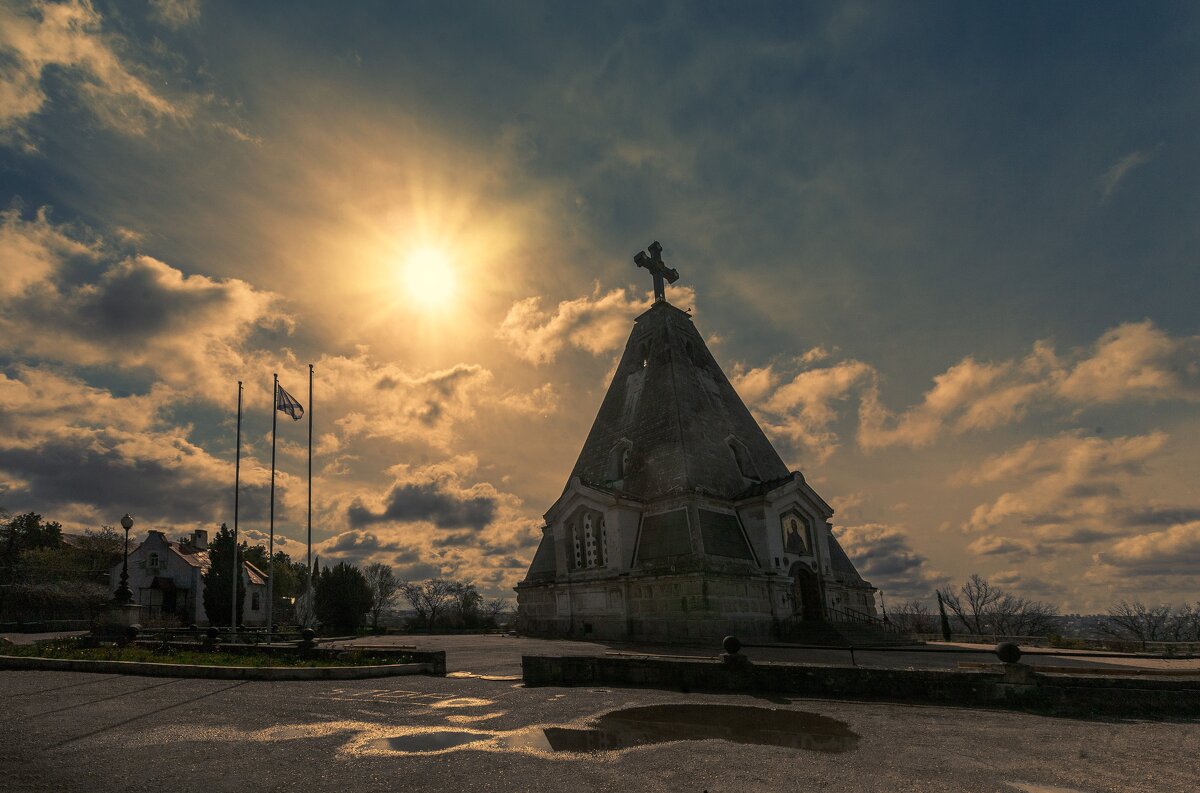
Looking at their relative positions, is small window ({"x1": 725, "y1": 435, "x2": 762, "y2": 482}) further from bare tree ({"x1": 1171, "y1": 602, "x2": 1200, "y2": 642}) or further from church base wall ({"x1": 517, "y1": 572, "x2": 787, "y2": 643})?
bare tree ({"x1": 1171, "y1": 602, "x2": 1200, "y2": 642})

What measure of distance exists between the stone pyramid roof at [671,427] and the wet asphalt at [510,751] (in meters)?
18.9

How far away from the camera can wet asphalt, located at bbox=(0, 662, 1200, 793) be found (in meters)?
6.63

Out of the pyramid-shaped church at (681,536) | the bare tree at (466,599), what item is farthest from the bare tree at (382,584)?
the pyramid-shaped church at (681,536)

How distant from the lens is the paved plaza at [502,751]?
6645mm

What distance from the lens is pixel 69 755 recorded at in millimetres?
7598

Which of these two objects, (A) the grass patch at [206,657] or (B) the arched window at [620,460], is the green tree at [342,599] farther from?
(A) the grass patch at [206,657]

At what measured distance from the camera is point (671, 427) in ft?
105

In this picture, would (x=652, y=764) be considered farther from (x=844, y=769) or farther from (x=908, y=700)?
(x=908, y=700)

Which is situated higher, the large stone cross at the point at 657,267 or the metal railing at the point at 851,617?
the large stone cross at the point at 657,267

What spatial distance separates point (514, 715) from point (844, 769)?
5460 millimetres

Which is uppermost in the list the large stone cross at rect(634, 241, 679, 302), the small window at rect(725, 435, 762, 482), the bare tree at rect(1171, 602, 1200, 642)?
the large stone cross at rect(634, 241, 679, 302)

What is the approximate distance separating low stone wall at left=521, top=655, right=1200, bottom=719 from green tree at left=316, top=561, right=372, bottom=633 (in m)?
41.6

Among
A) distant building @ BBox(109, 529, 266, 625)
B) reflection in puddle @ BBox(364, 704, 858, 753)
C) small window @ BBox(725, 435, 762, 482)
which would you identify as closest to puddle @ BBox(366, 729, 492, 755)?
reflection in puddle @ BBox(364, 704, 858, 753)

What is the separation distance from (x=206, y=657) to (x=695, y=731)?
600 inches
